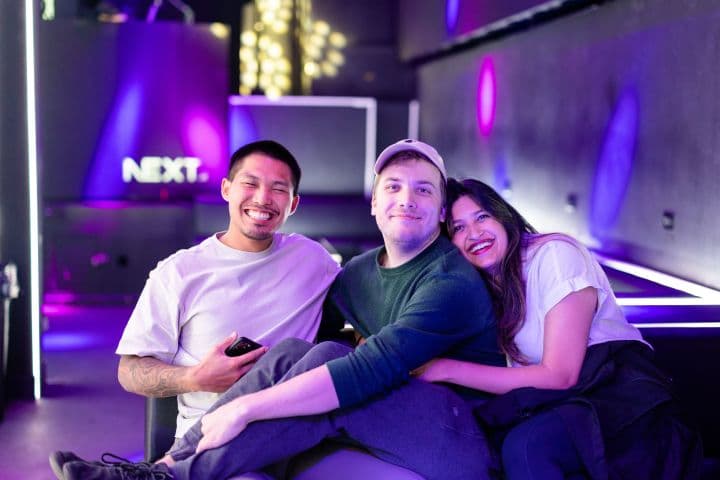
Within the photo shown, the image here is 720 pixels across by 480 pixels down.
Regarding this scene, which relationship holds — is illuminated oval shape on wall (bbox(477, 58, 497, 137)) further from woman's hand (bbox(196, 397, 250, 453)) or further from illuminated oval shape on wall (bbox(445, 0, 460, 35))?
woman's hand (bbox(196, 397, 250, 453))

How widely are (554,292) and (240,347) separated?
0.74m

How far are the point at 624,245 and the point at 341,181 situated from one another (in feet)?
9.92

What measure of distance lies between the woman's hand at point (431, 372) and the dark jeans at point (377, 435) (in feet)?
0.17

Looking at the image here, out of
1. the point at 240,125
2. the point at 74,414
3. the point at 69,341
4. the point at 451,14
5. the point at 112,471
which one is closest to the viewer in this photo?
the point at 112,471

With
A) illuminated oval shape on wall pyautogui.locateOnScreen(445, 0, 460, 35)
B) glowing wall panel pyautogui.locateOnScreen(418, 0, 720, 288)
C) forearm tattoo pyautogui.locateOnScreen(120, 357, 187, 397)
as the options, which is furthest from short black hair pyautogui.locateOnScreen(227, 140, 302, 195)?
illuminated oval shape on wall pyautogui.locateOnScreen(445, 0, 460, 35)

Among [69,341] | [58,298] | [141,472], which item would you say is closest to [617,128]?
[69,341]

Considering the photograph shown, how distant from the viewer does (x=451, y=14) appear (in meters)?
7.26

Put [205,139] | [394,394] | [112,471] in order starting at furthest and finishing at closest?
[205,139] < [394,394] < [112,471]

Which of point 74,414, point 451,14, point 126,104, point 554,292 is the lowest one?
point 74,414

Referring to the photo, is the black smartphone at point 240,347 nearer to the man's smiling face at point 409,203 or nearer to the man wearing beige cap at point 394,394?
the man wearing beige cap at point 394,394

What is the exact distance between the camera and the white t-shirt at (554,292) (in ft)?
7.27

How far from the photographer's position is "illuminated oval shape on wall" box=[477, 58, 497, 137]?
6.88 meters

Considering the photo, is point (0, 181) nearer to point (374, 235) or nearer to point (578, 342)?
point (578, 342)

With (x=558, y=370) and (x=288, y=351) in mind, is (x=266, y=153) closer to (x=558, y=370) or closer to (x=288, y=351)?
(x=288, y=351)
